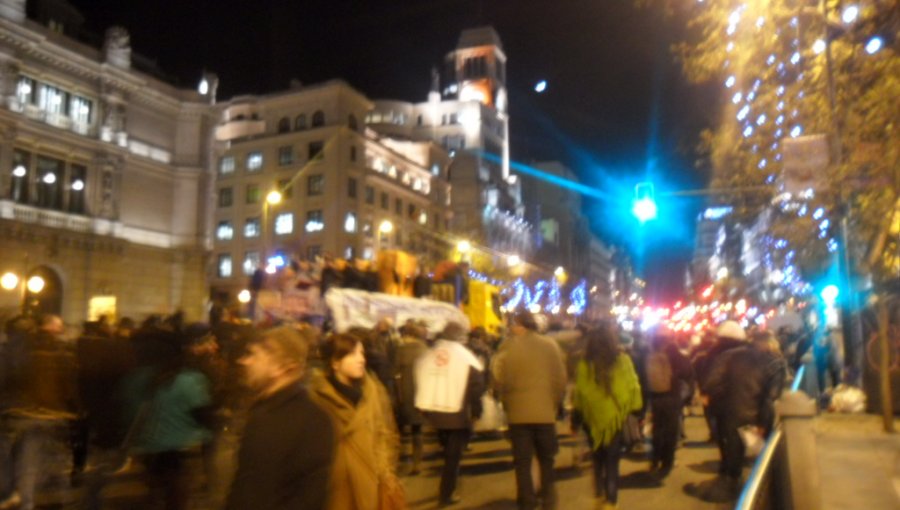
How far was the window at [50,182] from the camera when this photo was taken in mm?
39219

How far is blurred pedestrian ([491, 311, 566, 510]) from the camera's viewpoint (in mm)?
7898

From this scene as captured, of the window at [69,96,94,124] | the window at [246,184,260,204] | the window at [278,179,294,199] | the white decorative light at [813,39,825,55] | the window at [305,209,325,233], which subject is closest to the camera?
the white decorative light at [813,39,825,55]

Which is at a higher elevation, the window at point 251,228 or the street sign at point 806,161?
the window at point 251,228

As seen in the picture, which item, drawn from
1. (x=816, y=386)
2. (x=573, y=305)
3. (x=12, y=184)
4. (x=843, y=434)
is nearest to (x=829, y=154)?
(x=843, y=434)

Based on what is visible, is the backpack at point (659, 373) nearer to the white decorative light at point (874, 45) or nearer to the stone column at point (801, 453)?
the stone column at point (801, 453)

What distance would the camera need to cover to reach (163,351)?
6691 mm

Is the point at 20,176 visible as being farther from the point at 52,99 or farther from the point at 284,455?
the point at 284,455

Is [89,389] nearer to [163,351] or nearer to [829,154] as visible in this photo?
[163,351]

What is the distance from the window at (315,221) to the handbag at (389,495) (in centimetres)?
5800

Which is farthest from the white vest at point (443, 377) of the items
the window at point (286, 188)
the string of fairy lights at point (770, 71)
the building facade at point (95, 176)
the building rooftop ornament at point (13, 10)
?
the window at point (286, 188)

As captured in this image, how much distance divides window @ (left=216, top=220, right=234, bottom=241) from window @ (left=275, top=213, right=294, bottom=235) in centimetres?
460

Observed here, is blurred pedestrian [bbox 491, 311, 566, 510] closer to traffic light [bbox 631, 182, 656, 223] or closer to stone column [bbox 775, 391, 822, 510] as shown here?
stone column [bbox 775, 391, 822, 510]

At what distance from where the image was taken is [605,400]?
8.38 metres

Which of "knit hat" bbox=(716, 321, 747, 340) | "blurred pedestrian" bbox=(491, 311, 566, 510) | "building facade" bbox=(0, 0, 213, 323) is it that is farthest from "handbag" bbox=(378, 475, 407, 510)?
"building facade" bbox=(0, 0, 213, 323)
